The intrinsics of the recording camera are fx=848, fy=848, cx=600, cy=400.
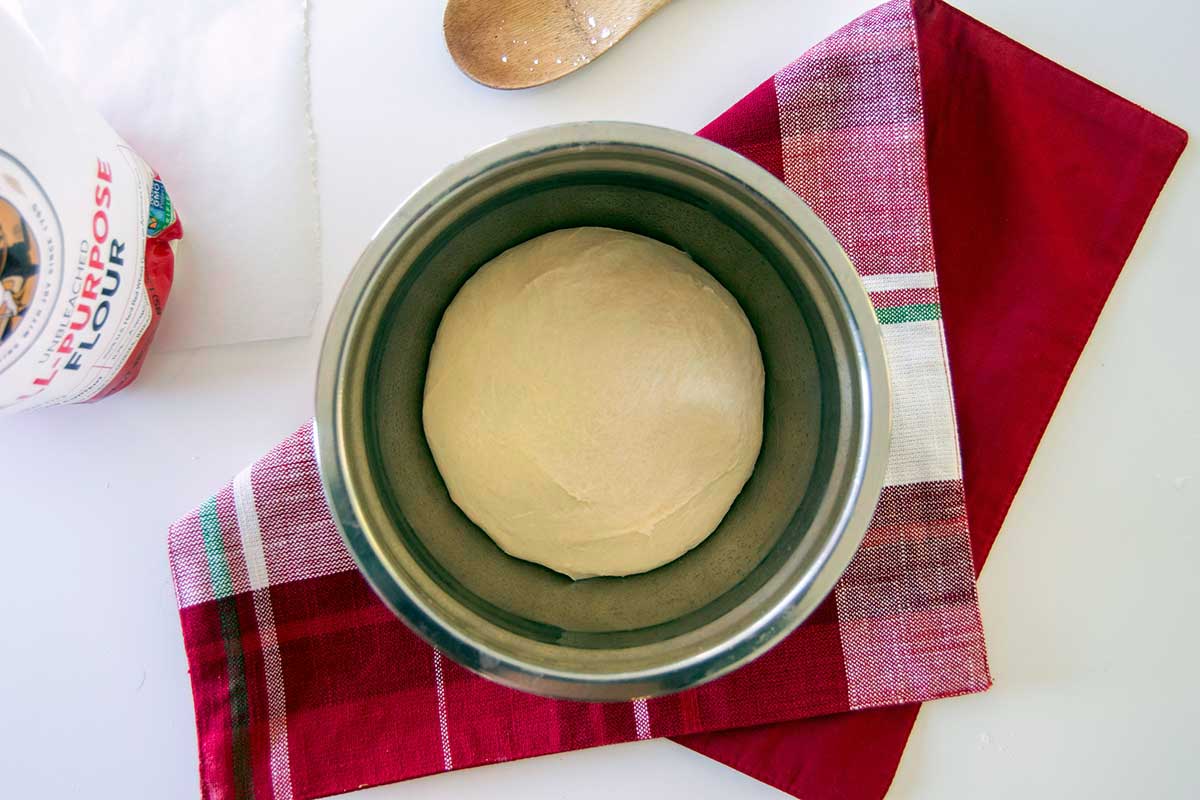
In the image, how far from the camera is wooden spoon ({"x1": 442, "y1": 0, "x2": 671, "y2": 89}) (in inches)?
25.2

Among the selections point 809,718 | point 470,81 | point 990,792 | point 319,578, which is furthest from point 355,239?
point 990,792

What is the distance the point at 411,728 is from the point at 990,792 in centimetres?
45

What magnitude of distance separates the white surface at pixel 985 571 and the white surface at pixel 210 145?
0.02 meters

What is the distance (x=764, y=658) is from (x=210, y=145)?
569 millimetres

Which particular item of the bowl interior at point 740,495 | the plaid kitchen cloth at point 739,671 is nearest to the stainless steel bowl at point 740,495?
the bowl interior at point 740,495

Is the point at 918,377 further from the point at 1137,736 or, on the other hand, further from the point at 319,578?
the point at 319,578

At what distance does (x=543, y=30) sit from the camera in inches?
25.3

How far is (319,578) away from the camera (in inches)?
24.4

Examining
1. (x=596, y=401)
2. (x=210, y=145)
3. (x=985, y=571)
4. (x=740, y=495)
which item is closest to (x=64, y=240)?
(x=210, y=145)

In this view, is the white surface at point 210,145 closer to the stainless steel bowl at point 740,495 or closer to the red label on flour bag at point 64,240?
the red label on flour bag at point 64,240

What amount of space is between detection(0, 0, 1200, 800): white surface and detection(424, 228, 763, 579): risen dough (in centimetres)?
20

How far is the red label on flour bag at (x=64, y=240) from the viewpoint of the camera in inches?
17.6

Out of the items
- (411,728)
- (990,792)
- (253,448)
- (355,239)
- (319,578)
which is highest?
(355,239)

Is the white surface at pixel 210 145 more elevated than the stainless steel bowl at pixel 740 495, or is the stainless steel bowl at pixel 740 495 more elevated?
the white surface at pixel 210 145
